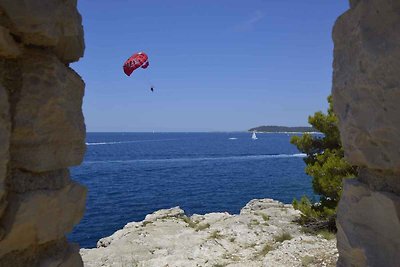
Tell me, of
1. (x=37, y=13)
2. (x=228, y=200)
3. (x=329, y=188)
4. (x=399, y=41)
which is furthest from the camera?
(x=228, y=200)

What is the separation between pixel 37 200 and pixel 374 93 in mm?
3204

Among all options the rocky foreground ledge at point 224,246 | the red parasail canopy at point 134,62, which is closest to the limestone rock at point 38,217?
the rocky foreground ledge at point 224,246

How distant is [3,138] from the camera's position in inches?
100

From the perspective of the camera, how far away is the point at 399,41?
3391 millimetres

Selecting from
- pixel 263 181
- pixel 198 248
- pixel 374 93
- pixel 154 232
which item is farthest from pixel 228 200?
pixel 374 93

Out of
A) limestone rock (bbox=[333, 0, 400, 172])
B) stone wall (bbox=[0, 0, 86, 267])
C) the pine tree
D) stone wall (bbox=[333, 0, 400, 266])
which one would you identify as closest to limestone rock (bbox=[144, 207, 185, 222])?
the pine tree

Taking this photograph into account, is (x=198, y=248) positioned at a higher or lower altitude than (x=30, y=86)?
lower

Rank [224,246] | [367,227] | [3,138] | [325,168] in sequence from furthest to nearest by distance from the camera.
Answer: [224,246] → [325,168] → [367,227] → [3,138]

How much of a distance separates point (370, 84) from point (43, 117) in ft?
9.99

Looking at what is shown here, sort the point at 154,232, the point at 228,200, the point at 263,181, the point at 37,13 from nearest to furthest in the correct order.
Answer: the point at 37,13, the point at 154,232, the point at 228,200, the point at 263,181

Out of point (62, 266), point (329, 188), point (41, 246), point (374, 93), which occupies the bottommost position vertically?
point (329, 188)

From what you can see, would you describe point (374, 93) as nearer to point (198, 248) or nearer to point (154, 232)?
point (198, 248)

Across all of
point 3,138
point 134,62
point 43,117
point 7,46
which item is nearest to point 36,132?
point 43,117

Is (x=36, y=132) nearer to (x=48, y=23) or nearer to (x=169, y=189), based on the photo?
(x=48, y=23)
